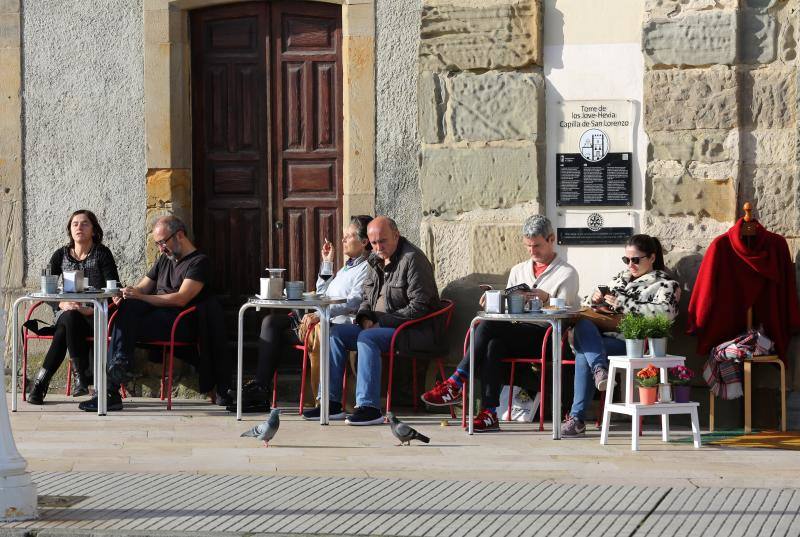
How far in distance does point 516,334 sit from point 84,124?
135 inches

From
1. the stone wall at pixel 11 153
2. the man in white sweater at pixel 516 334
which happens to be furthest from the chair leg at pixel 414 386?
the stone wall at pixel 11 153

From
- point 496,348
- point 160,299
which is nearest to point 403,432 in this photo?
point 496,348

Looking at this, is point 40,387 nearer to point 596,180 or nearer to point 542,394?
point 542,394

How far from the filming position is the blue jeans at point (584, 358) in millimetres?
8047

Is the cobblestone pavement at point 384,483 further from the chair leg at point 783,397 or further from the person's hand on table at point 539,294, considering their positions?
the person's hand on table at point 539,294

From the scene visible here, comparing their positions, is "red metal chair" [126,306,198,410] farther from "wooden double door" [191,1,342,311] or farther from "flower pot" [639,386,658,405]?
"flower pot" [639,386,658,405]

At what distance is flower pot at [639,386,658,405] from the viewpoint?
7.59 metres

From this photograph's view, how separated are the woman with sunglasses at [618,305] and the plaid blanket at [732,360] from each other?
0.34 m

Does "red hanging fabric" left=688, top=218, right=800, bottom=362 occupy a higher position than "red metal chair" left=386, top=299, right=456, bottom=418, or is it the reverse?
"red hanging fabric" left=688, top=218, right=800, bottom=362

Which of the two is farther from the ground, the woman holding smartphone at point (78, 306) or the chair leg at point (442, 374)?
the woman holding smartphone at point (78, 306)

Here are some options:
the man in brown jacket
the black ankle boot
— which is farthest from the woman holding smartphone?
the man in brown jacket

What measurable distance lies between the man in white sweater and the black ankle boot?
2517 mm

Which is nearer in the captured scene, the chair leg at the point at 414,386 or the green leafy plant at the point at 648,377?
the green leafy plant at the point at 648,377

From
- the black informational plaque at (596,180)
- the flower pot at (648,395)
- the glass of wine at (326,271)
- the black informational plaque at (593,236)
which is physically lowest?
the flower pot at (648,395)
